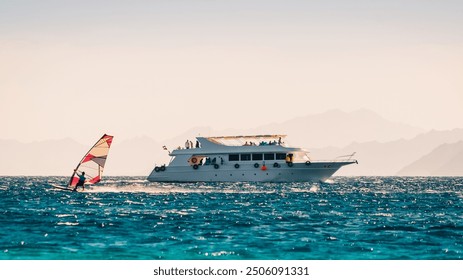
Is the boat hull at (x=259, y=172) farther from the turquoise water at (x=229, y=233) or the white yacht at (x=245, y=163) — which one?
the turquoise water at (x=229, y=233)

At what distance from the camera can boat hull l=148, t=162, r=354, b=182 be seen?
107m

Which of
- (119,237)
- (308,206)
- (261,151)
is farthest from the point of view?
(261,151)

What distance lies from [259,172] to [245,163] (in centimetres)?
252

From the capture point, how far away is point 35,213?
48500 mm

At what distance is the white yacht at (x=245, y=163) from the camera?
4218 inches

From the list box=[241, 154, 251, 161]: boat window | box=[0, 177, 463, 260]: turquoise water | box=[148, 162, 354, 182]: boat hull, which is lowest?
box=[0, 177, 463, 260]: turquoise water

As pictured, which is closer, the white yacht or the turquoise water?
the turquoise water

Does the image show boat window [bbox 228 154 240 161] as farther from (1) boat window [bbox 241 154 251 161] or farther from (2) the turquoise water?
(2) the turquoise water

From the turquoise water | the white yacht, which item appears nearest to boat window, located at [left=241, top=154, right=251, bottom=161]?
the white yacht
